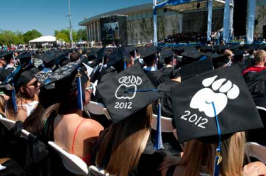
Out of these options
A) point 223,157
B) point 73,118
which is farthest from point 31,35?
point 223,157

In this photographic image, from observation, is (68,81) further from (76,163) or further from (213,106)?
(213,106)

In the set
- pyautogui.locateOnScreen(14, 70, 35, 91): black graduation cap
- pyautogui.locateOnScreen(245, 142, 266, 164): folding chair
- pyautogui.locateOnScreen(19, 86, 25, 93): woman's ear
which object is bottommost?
pyautogui.locateOnScreen(245, 142, 266, 164): folding chair

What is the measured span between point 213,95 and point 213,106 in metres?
0.06

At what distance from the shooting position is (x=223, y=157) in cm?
122

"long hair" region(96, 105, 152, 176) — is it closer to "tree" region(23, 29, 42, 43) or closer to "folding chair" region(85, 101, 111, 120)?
"folding chair" region(85, 101, 111, 120)

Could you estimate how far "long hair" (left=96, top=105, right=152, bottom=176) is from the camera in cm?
164

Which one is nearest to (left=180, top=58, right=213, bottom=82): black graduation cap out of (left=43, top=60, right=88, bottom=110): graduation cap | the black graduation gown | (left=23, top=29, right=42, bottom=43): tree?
the black graduation gown

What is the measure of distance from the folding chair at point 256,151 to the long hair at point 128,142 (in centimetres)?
94

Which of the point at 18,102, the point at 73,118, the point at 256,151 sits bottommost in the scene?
the point at 256,151

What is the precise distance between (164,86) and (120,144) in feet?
6.42

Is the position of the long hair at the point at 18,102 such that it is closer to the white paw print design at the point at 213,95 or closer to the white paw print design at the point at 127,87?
the white paw print design at the point at 127,87

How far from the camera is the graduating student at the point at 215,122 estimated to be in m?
1.22

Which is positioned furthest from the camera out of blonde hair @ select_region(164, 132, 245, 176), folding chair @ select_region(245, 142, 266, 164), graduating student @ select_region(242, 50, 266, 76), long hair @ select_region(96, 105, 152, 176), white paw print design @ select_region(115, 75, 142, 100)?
graduating student @ select_region(242, 50, 266, 76)

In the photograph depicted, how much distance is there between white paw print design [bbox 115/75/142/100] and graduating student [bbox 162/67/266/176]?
1.33 ft
